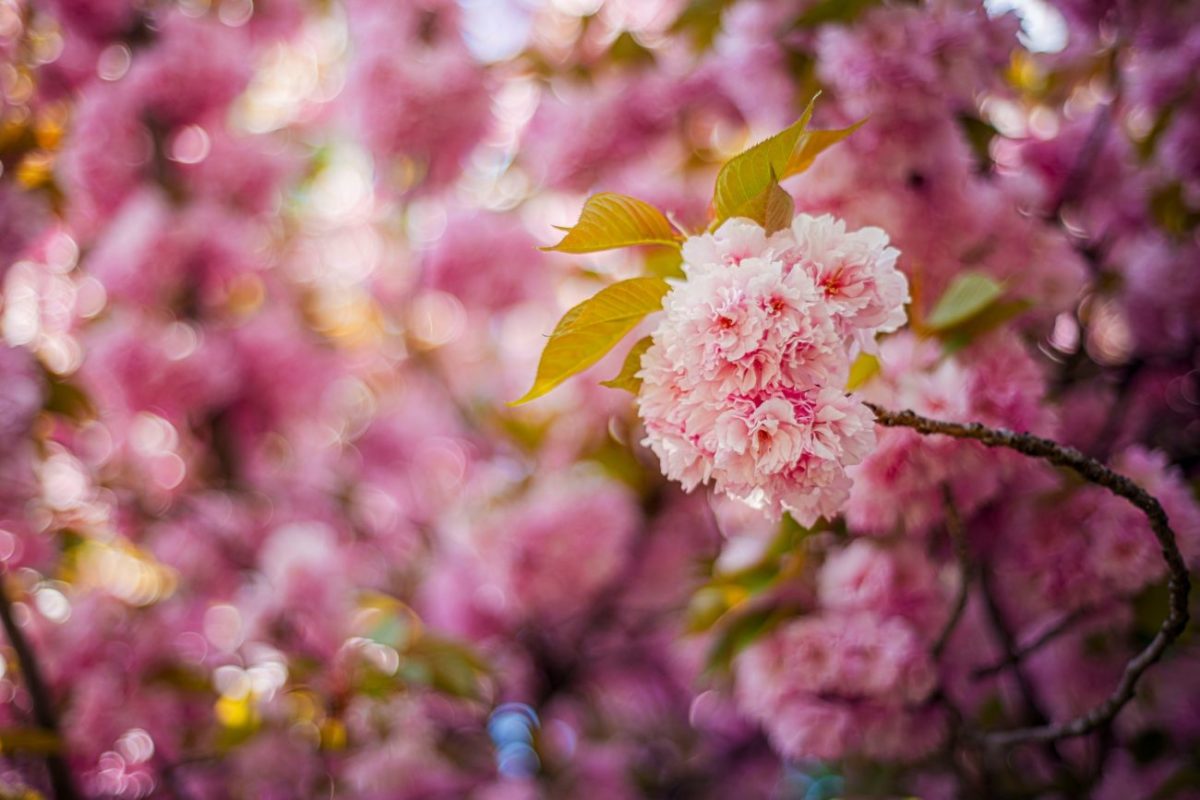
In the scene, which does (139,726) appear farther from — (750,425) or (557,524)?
(750,425)

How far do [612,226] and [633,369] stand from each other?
0.12 meters

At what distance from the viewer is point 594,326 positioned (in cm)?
65

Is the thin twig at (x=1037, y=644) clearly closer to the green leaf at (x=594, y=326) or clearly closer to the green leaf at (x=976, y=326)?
the green leaf at (x=976, y=326)

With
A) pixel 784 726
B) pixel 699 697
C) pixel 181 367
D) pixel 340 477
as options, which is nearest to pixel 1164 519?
pixel 784 726

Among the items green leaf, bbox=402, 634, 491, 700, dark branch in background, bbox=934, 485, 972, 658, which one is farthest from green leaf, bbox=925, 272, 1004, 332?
green leaf, bbox=402, 634, 491, 700

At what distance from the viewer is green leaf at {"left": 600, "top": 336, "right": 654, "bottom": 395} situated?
647mm

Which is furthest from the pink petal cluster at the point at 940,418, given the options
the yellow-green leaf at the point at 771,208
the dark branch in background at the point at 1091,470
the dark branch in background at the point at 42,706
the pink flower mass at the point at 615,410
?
the dark branch in background at the point at 42,706

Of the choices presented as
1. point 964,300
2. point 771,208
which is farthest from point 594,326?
point 964,300

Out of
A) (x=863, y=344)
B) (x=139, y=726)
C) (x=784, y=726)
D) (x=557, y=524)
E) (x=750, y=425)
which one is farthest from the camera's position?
(x=557, y=524)

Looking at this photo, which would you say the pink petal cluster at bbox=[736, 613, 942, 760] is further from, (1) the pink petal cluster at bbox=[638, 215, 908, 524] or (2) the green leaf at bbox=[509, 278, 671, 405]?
(2) the green leaf at bbox=[509, 278, 671, 405]

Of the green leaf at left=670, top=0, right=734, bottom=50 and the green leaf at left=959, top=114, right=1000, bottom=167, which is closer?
the green leaf at left=959, top=114, right=1000, bottom=167

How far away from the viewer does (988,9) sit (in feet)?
3.33

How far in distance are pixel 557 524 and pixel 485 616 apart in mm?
325

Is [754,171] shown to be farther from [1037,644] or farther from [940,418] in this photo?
[1037,644]
